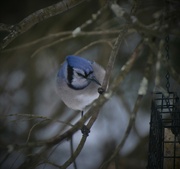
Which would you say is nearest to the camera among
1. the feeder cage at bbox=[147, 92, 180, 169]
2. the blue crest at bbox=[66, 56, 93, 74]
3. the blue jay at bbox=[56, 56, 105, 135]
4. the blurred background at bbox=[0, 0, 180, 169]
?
the feeder cage at bbox=[147, 92, 180, 169]

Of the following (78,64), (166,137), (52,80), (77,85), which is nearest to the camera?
(166,137)

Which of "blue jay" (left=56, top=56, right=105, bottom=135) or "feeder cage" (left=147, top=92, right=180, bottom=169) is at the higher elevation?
"blue jay" (left=56, top=56, right=105, bottom=135)

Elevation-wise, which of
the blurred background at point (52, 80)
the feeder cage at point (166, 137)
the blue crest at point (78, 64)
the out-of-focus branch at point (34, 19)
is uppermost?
the blurred background at point (52, 80)

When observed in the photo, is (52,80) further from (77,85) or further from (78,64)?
(78,64)

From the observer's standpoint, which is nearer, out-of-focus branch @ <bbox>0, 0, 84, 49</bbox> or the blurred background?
out-of-focus branch @ <bbox>0, 0, 84, 49</bbox>

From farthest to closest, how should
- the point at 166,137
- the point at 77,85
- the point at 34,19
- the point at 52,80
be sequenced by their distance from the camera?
the point at 52,80
the point at 77,85
the point at 166,137
the point at 34,19

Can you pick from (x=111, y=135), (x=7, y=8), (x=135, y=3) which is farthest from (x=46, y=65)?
(x=135, y=3)

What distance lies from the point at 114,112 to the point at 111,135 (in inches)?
14.0

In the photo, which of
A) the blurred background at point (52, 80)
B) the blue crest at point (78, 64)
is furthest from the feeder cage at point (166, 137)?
the blurred background at point (52, 80)

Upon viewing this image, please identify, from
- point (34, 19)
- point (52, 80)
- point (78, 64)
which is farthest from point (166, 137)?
point (52, 80)

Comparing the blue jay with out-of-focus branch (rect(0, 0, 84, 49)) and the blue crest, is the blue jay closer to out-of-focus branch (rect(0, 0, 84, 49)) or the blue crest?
the blue crest

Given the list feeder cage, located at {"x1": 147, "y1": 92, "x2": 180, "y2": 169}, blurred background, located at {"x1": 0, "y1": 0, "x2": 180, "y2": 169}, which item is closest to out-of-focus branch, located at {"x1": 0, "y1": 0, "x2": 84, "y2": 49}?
feeder cage, located at {"x1": 147, "y1": 92, "x2": 180, "y2": 169}

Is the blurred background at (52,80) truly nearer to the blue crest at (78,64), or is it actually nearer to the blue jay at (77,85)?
the blue jay at (77,85)

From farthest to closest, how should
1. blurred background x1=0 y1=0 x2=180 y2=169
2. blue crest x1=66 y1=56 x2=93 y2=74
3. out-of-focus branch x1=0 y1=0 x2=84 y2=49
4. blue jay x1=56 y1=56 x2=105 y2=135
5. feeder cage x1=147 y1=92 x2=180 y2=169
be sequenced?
blurred background x1=0 y1=0 x2=180 y2=169, blue jay x1=56 y1=56 x2=105 y2=135, blue crest x1=66 y1=56 x2=93 y2=74, feeder cage x1=147 y1=92 x2=180 y2=169, out-of-focus branch x1=0 y1=0 x2=84 y2=49
